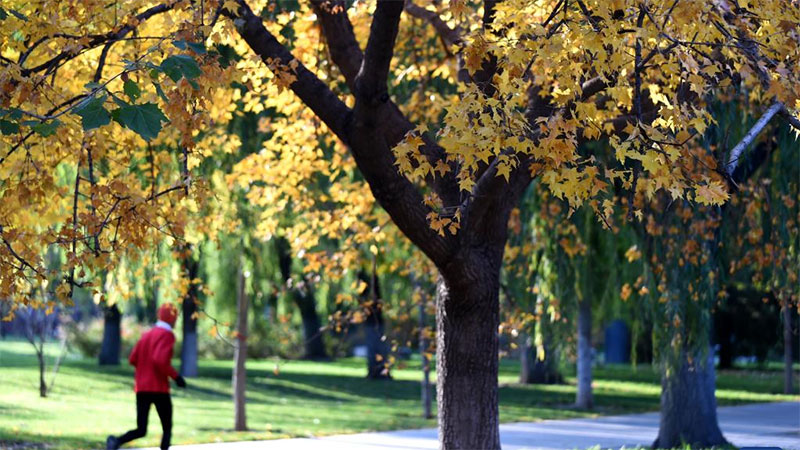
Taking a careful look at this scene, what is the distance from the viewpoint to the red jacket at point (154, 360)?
38.4ft


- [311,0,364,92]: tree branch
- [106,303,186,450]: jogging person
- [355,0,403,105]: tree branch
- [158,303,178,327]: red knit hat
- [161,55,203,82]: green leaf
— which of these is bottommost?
[106,303,186,450]: jogging person

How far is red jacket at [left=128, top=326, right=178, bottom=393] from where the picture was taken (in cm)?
1172

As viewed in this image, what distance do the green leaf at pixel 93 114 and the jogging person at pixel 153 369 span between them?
18.9 feet

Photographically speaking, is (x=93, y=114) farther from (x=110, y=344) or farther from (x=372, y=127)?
(x=110, y=344)

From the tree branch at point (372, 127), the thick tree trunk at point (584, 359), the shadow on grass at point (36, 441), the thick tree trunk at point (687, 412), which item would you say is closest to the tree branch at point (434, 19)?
the tree branch at point (372, 127)

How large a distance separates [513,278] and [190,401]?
367 inches

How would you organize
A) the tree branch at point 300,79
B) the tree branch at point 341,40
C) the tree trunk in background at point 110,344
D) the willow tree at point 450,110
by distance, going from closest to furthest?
the willow tree at point 450,110
the tree branch at point 300,79
the tree branch at point 341,40
the tree trunk in background at point 110,344

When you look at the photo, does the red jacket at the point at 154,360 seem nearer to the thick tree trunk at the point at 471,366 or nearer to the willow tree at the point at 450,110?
the willow tree at the point at 450,110

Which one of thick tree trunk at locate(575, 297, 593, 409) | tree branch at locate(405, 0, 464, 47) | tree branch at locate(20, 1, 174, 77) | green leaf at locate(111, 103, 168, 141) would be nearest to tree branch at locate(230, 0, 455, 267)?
tree branch at locate(20, 1, 174, 77)

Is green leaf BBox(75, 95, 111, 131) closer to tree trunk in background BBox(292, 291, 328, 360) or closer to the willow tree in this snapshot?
the willow tree

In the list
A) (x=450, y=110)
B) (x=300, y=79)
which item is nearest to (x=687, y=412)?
(x=300, y=79)

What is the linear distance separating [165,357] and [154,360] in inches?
4.9

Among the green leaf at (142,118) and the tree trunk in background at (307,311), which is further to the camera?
the tree trunk in background at (307,311)

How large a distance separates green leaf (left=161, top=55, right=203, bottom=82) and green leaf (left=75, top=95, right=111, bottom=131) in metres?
0.42
